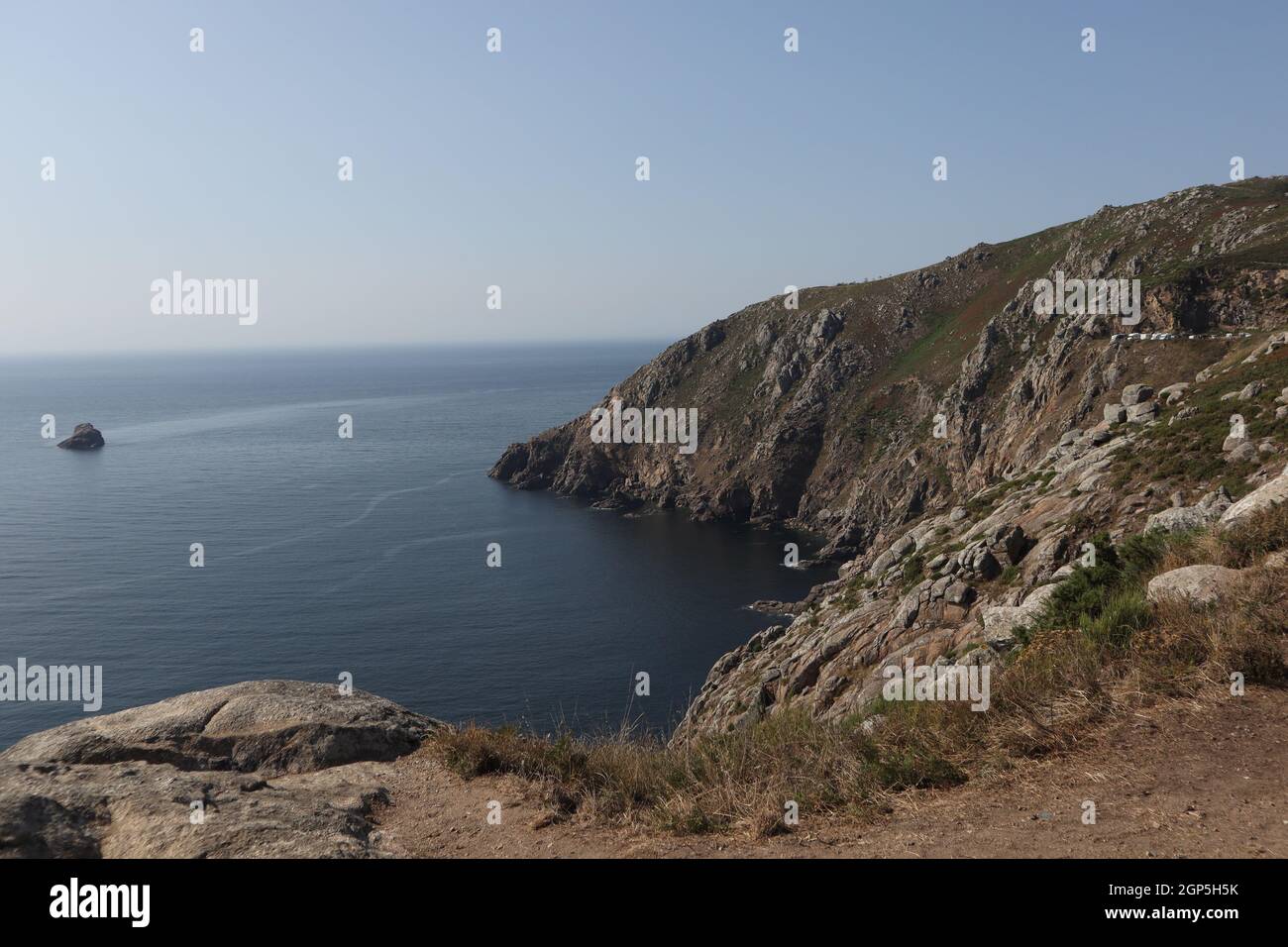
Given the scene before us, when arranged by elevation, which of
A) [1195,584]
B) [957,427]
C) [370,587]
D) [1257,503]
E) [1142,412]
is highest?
[957,427]

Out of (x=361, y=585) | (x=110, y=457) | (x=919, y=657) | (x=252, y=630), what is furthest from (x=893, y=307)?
(x=110, y=457)

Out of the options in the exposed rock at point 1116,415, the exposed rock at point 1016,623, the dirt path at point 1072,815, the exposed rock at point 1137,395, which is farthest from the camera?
the exposed rock at point 1137,395
